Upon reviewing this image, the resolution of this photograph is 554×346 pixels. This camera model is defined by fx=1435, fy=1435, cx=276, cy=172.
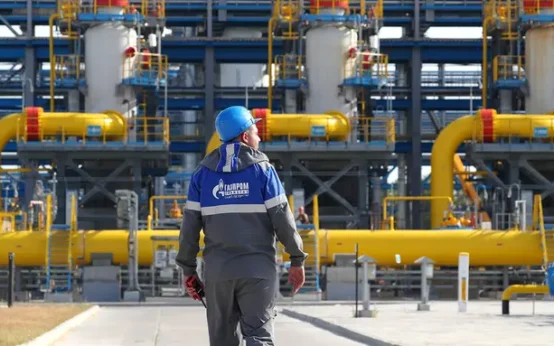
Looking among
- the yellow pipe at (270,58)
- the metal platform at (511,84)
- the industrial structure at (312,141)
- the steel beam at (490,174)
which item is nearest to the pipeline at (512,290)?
the industrial structure at (312,141)

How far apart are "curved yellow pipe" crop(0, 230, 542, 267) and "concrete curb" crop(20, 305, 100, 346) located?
579 inches

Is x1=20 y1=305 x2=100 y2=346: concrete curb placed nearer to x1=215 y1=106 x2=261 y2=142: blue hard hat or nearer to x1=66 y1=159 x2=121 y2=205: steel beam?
x1=215 y1=106 x2=261 y2=142: blue hard hat

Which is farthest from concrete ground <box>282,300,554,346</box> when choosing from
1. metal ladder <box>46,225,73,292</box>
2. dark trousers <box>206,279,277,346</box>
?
metal ladder <box>46,225,73,292</box>

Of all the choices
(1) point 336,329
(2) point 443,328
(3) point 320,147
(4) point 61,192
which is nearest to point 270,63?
(3) point 320,147

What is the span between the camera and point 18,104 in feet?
223

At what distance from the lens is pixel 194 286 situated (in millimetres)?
8672

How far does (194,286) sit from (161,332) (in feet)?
44.8

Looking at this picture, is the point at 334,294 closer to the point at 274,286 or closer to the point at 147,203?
the point at 147,203

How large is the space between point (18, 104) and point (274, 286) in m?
60.9

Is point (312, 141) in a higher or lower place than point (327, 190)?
higher

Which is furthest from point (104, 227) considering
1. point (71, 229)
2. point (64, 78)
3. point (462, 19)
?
point (462, 19)

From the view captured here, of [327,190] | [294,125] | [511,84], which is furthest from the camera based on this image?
[511,84]

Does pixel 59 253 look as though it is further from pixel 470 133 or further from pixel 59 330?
pixel 59 330

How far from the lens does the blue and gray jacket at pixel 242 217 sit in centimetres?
834
